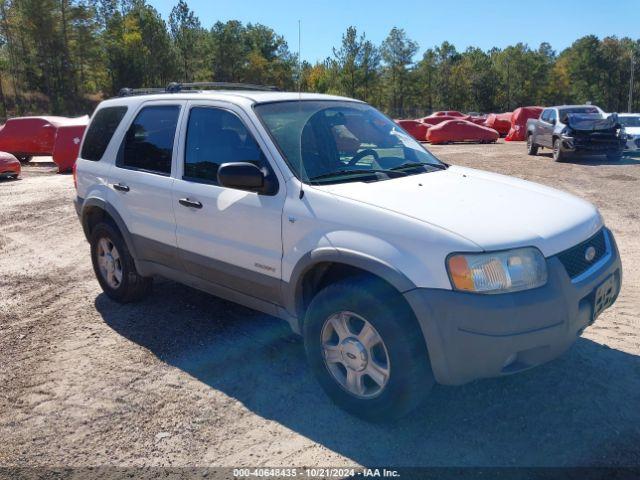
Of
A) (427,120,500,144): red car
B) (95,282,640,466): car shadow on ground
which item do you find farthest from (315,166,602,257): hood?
(427,120,500,144): red car

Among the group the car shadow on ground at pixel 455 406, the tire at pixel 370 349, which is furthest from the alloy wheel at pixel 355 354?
the car shadow on ground at pixel 455 406

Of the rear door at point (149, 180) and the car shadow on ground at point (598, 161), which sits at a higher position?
the rear door at point (149, 180)

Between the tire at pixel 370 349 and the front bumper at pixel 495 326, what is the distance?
0.13m

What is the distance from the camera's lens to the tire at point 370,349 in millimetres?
3115

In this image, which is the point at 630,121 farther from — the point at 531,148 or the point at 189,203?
the point at 189,203

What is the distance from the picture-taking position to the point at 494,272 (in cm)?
296

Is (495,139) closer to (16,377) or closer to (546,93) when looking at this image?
(16,377)

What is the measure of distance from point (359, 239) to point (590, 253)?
4.59 feet

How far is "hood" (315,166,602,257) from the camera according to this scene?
3.08 meters

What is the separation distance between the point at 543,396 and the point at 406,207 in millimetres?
1541

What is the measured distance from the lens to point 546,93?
274 feet

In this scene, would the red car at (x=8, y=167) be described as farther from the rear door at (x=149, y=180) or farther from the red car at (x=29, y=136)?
the rear door at (x=149, y=180)

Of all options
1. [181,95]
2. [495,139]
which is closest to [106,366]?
[181,95]

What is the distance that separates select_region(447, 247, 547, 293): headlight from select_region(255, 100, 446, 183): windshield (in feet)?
3.53
